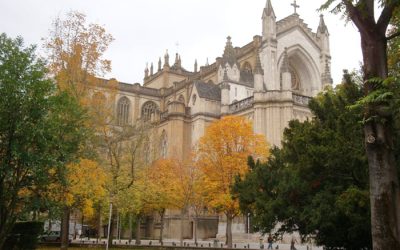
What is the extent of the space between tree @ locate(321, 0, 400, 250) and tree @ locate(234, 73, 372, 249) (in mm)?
5950

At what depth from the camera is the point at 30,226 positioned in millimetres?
22625

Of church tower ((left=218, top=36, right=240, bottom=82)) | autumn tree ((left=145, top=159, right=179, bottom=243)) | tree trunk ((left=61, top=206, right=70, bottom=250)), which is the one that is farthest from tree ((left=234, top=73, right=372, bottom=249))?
church tower ((left=218, top=36, right=240, bottom=82))

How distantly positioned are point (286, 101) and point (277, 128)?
2.98 metres

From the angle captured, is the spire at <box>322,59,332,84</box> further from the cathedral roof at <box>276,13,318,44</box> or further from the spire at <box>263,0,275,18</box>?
the spire at <box>263,0,275,18</box>

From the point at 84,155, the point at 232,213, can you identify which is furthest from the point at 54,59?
the point at 232,213

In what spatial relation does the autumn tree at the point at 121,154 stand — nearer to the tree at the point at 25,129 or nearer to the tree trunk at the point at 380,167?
the tree at the point at 25,129

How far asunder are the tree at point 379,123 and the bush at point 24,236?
1874cm

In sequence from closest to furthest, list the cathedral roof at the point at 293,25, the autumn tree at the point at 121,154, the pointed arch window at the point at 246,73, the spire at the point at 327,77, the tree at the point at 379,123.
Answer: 1. the tree at the point at 379,123
2. the autumn tree at the point at 121,154
3. the cathedral roof at the point at 293,25
4. the spire at the point at 327,77
5. the pointed arch window at the point at 246,73

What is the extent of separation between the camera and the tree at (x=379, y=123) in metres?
7.97

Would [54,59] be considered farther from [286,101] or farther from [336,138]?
A: [286,101]

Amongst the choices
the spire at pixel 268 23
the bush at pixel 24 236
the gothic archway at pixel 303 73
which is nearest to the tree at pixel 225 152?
the bush at pixel 24 236

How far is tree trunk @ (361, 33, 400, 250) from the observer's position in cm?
798

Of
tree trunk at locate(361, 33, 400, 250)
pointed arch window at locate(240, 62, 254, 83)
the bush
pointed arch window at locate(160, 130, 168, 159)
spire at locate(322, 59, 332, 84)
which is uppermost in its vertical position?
pointed arch window at locate(240, 62, 254, 83)

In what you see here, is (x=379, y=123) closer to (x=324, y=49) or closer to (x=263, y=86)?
(x=263, y=86)
